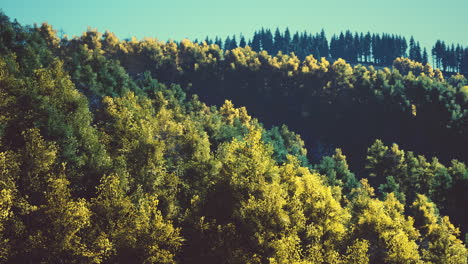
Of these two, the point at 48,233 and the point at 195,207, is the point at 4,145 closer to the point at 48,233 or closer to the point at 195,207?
Result: the point at 48,233

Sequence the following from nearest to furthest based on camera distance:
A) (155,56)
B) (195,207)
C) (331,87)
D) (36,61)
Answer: (195,207)
(36,61)
(331,87)
(155,56)

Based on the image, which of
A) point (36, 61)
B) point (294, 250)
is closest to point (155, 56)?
point (36, 61)

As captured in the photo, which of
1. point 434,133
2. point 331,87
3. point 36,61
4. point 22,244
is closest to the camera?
point 22,244

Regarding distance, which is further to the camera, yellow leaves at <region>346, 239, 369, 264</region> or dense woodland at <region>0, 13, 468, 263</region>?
yellow leaves at <region>346, 239, 369, 264</region>

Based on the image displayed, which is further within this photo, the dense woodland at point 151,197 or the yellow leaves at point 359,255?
the yellow leaves at point 359,255

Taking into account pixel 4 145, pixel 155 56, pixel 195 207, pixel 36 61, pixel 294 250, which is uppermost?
pixel 155 56

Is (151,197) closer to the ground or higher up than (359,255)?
higher up

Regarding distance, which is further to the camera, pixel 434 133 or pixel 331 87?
pixel 331 87

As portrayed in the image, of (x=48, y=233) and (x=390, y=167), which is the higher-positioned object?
(x=390, y=167)

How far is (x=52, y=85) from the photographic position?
1556 inches

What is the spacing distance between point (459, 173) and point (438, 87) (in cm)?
4549

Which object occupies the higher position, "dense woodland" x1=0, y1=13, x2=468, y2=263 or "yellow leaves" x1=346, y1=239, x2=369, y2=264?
"dense woodland" x1=0, y1=13, x2=468, y2=263

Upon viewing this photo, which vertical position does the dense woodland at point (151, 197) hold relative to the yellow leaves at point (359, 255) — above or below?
above

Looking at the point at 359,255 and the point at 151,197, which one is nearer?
the point at 151,197
